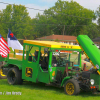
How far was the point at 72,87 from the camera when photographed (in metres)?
7.85

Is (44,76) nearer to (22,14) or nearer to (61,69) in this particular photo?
(61,69)

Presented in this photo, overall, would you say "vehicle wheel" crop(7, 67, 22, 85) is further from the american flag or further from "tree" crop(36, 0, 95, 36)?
"tree" crop(36, 0, 95, 36)

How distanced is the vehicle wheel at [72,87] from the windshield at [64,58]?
3.82 feet

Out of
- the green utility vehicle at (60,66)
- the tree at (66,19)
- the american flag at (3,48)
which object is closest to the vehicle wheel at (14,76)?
the green utility vehicle at (60,66)

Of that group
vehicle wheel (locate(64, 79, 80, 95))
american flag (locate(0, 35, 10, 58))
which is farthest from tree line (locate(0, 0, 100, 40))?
vehicle wheel (locate(64, 79, 80, 95))

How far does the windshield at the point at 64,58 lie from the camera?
888 centimetres

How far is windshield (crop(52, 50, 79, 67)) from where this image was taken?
8883 mm

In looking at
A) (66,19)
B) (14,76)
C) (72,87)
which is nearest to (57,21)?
(66,19)

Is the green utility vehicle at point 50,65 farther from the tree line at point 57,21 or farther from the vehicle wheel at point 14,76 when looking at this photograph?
the tree line at point 57,21

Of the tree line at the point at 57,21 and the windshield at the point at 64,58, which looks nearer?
the windshield at the point at 64,58

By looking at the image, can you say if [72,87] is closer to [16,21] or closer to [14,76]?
[14,76]

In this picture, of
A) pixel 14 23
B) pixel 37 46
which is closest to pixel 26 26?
pixel 14 23

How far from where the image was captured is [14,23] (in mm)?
79875

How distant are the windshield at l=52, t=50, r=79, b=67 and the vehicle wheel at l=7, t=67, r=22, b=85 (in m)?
2.24
